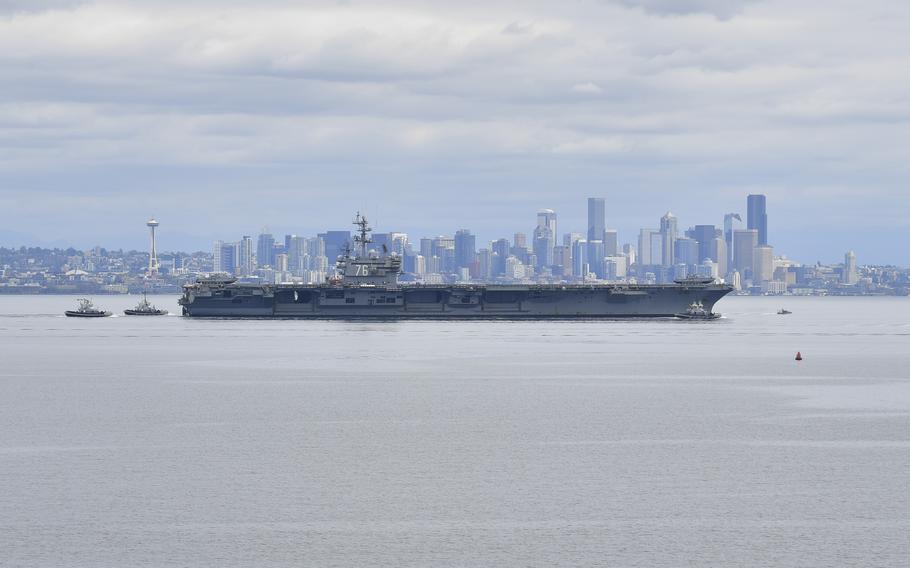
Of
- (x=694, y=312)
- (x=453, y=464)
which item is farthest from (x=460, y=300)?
(x=453, y=464)

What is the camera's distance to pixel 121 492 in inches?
995

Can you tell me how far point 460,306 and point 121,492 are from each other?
7436cm

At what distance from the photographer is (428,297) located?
99.1 metres

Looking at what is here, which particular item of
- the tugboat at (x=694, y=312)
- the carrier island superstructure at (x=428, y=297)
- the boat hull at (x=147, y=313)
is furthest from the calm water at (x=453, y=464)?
the boat hull at (x=147, y=313)

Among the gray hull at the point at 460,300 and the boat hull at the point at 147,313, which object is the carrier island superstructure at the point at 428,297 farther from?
the boat hull at the point at 147,313

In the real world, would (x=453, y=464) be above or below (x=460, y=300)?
below

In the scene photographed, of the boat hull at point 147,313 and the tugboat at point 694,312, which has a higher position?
the tugboat at point 694,312

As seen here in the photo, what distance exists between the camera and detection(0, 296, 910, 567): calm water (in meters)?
21.2

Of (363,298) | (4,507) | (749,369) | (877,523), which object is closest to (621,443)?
(877,523)

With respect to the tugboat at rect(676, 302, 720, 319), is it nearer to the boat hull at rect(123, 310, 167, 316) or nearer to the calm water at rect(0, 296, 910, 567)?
the calm water at rect(0, 296, 910, 567)

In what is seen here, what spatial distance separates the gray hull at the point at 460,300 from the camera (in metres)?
97.8

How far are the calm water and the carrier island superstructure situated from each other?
3752 centimetres

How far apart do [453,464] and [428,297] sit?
230 ft

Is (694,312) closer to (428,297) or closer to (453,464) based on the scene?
(428,297)
